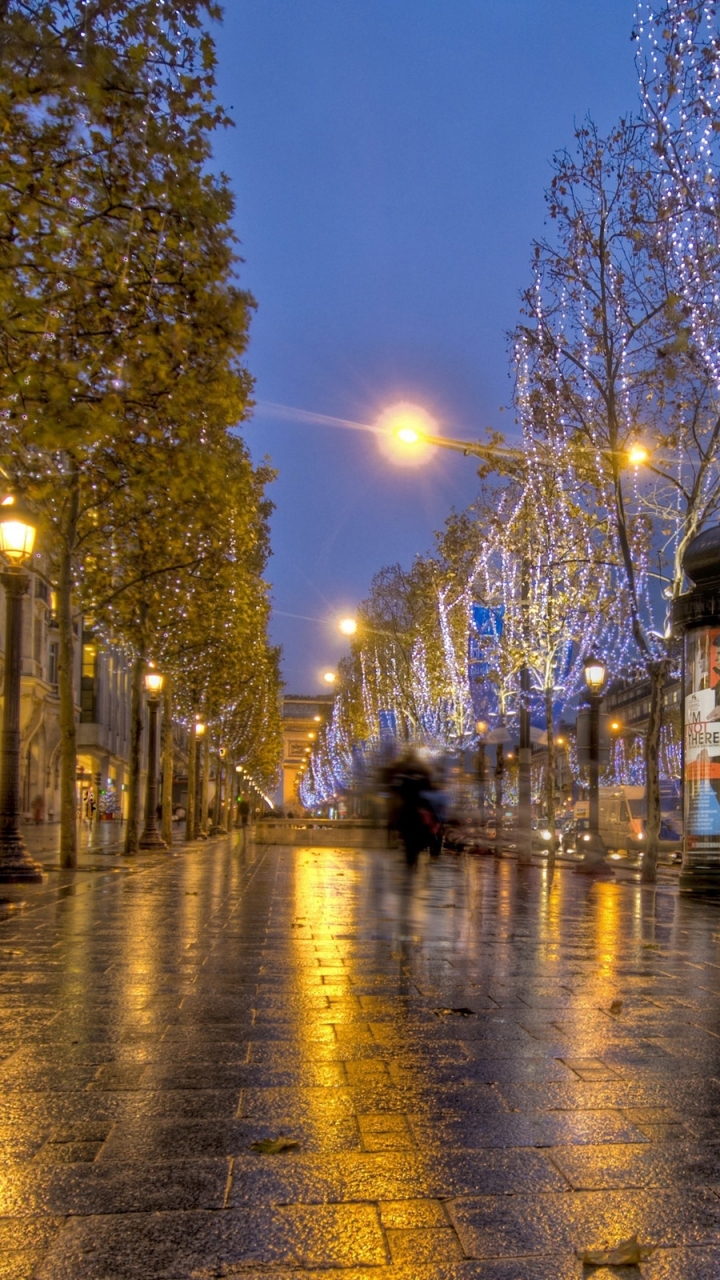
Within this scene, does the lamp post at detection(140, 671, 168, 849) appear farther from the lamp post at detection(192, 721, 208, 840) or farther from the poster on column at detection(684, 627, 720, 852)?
the poster on column at detection(684, 627, 720, 852)

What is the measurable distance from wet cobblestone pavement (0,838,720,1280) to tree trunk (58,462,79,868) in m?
10.6

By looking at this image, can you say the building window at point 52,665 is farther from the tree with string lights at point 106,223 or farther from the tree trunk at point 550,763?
the tree with string lights at point 106,223

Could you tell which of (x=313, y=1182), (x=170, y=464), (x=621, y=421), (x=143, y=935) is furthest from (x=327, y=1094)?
(x=621, y=421)

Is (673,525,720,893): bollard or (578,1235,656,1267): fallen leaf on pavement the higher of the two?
(673,525,720,893): bollard

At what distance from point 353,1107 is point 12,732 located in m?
12.2

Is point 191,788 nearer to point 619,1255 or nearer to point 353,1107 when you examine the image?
point 353,1107

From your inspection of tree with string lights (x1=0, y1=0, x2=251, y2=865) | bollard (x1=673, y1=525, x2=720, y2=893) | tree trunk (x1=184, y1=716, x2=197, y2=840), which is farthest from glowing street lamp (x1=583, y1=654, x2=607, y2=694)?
tree trunk (x1=184, y1=716, x2=197, y2=840)

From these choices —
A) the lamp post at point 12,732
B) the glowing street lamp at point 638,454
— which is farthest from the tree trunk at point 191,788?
the lamp post at point 12,732

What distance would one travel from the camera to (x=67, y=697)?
67.3 feet

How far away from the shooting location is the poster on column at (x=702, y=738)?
1542cm

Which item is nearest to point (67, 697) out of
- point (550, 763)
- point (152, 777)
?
point (152, 777)

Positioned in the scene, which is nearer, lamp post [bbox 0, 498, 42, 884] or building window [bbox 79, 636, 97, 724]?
lamp post [bbox 0, 498, 42, 884]

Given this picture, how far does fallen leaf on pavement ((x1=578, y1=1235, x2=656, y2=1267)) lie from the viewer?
3.10 meters

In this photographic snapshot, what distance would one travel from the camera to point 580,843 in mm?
41344
